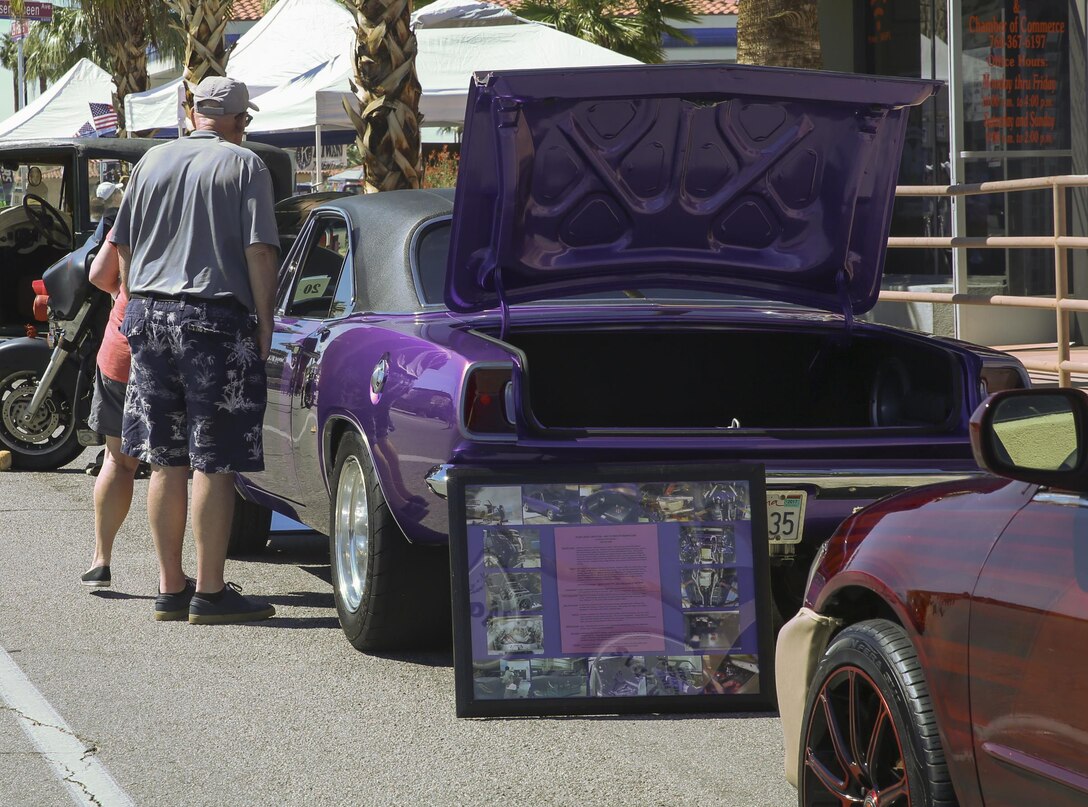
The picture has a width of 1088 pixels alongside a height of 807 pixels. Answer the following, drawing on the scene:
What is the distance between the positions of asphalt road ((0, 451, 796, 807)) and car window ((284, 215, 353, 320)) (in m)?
1.24

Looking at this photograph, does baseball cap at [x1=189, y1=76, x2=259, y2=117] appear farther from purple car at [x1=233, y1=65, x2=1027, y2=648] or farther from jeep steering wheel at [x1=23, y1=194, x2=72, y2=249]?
jeep steering wheel at [x1=23, y1=194, x2=72, y2=249]

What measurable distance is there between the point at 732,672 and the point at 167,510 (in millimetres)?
2553

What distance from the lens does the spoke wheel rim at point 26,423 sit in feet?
35.2

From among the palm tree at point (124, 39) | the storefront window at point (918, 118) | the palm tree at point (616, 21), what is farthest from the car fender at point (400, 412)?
the palm tree at point (616, 21)

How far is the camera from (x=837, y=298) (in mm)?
5867

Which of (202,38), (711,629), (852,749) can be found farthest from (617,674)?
(202,38)

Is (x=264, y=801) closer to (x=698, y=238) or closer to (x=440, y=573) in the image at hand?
(x=440, y=573)

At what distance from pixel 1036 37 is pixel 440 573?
1087cm

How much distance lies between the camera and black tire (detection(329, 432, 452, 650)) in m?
5.42

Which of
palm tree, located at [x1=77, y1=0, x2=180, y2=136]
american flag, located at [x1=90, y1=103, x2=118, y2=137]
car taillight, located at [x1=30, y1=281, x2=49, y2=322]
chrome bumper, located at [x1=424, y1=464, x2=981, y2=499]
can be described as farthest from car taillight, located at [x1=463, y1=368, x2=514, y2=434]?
american flag, located at [x1=90, y1=103, x2=118, y2=137]

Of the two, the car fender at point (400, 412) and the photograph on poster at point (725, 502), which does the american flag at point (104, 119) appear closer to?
the car fender at point (400, 412)

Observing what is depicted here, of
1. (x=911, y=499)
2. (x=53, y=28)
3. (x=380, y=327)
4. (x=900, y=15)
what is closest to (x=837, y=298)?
(x=380, y=327)

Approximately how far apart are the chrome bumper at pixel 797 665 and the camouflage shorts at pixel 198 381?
2924mm

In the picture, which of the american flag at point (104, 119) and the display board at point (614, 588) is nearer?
the display board at point (614, 588)
